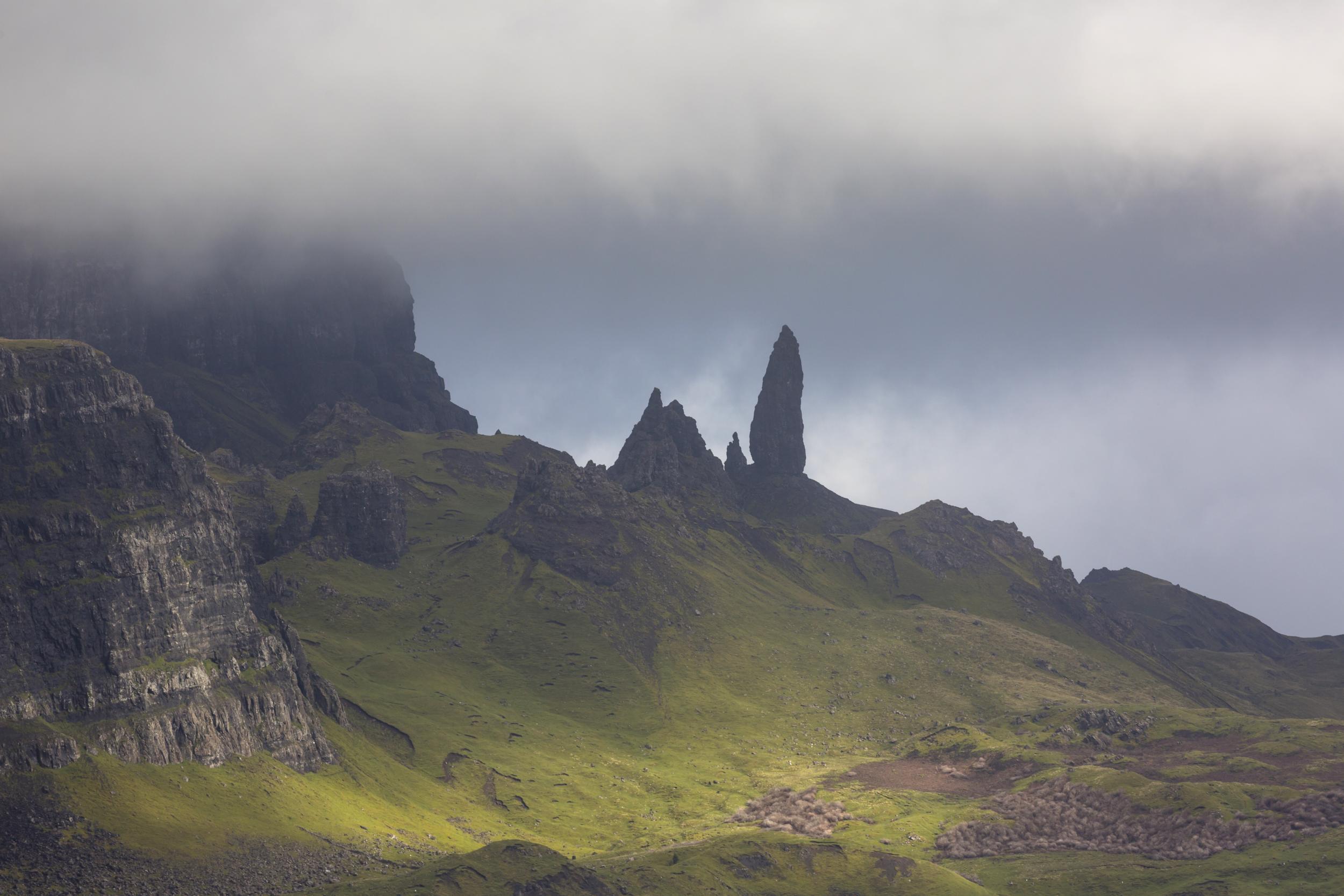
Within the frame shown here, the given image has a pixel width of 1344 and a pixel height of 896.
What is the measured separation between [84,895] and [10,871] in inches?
507

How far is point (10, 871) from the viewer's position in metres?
198

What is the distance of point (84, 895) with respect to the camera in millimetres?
198625
